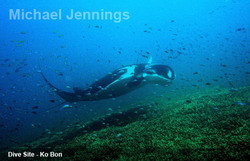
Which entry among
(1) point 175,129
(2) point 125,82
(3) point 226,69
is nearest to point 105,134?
(1) point 175,129

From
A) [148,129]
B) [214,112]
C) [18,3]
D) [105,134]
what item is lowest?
[105,134]

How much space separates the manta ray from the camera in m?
9.24

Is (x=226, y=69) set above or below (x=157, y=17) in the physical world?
below

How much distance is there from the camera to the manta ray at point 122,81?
924 cm

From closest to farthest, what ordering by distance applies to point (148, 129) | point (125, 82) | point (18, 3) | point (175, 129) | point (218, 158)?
point (218, 158), point (175, 129), point (148, 129), point (125, 82), point (18, 3)

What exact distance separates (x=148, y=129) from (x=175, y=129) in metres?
0.80

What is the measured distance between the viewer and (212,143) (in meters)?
3.79

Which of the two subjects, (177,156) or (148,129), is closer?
(177,156)

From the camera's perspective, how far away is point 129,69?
33.2 feet

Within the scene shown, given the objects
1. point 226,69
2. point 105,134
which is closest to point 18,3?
point 226,69

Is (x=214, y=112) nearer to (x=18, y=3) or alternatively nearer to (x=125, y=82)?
(x=125, y=82)

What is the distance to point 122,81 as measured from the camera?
9398 millimetres

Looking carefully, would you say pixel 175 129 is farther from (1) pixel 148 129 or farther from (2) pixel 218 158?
(2) pixel 218 158

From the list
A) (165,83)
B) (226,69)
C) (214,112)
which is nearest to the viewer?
(214,112)
